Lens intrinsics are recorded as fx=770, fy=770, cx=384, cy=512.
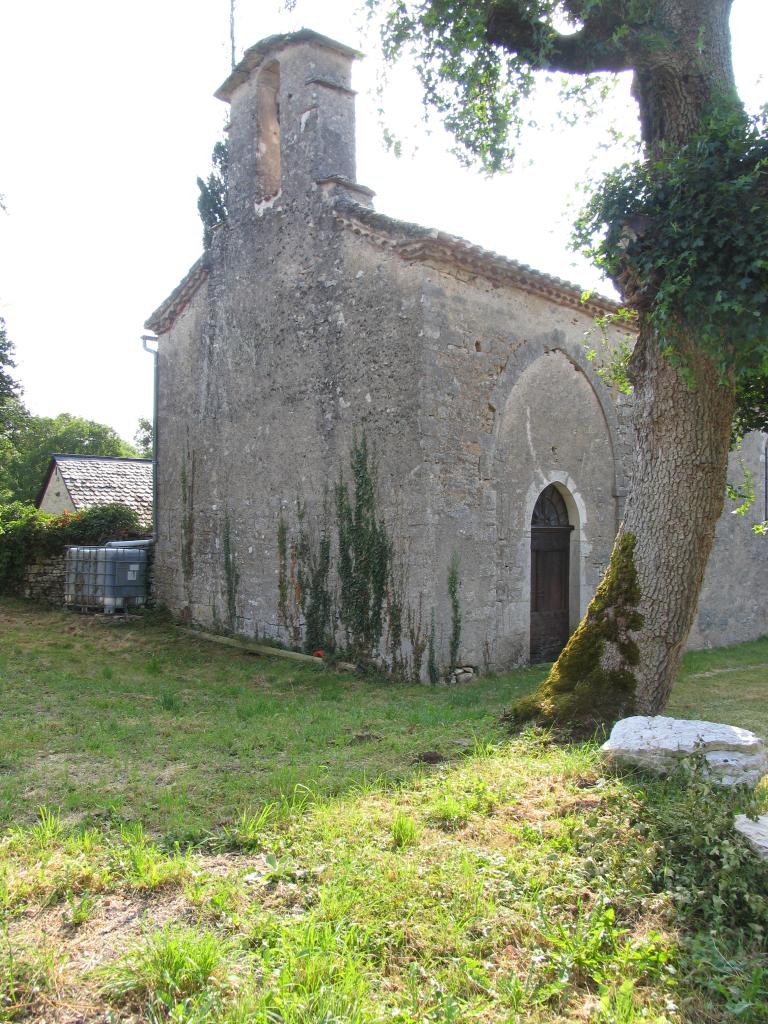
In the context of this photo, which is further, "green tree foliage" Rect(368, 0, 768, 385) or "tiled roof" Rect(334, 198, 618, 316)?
"tiled roof" Rect(334, 198, 618, 316)

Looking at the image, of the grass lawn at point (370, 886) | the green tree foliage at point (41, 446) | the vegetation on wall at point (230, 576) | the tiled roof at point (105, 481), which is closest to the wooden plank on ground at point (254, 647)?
the vegetation on wall at point (230, 576)

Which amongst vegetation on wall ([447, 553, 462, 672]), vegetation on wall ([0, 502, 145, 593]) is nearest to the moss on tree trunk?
vegetation on wall ([447, 553, 462, 672])

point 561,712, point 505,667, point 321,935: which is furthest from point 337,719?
A: point 321,935

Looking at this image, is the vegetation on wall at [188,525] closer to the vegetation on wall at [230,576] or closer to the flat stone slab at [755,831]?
the vegetation on wall at [230,576]

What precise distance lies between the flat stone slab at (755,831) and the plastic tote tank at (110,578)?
11724 millimetres

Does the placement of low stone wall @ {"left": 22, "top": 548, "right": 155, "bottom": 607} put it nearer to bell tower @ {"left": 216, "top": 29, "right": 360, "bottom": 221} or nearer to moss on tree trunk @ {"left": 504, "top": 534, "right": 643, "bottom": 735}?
bell tower @ {"left": 216, "top": 29, "right": 360, "bottom": 221}

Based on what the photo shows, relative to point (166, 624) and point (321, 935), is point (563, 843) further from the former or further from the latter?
point (166, 624)

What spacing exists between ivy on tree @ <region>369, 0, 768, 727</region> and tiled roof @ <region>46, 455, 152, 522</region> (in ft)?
46.1

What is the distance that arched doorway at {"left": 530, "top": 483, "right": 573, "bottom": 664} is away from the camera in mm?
10555

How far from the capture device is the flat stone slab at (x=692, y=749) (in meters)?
4.26

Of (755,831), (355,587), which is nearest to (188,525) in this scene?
(355,587)

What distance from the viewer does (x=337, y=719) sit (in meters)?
7.03

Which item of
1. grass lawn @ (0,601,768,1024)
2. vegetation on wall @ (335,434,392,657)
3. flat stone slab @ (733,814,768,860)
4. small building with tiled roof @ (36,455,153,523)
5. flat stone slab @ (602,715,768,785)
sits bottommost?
grass lawn @ (0,601,768,1024)

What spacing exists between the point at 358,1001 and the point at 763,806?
273 centimetres
